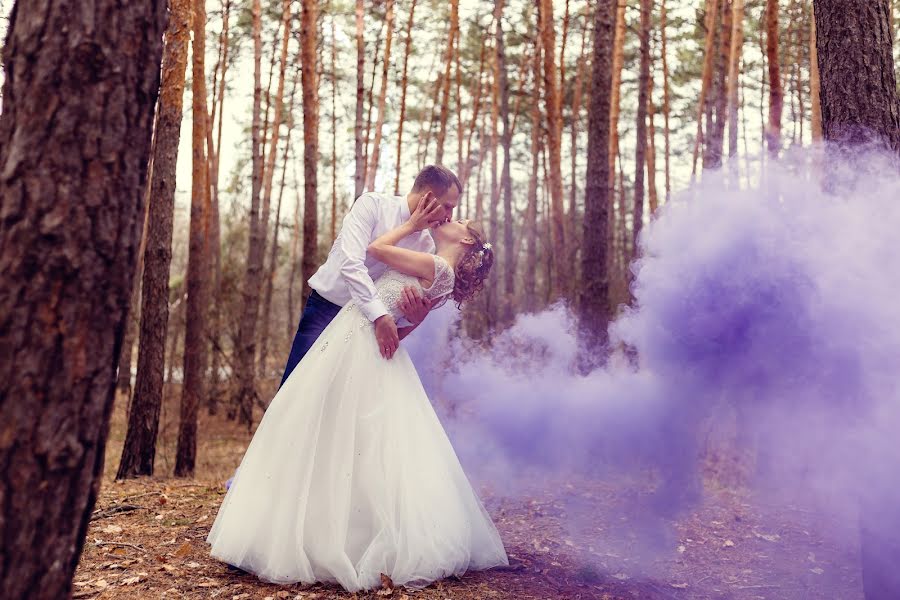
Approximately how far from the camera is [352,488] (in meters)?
3.81

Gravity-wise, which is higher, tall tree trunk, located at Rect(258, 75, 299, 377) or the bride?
tall tree trunk, located at Rect(258, 75, 299, 377)

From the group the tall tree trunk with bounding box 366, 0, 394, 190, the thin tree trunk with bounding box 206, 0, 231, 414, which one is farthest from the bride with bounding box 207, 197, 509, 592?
the tall tree trunk with bounding box 366, 0, 394, 190

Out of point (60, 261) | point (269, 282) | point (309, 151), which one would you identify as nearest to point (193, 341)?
point (309, 151)

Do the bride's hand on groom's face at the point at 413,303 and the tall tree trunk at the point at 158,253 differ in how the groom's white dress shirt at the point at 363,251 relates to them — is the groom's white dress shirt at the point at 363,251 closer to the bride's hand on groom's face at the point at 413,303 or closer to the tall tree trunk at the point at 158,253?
the bride's hand on groom's face at the point at 413,303

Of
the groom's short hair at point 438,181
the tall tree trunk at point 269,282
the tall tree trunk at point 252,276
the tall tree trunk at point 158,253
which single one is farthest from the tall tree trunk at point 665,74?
the groom's short hair at point 438,181

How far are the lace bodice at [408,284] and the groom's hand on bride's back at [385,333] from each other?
0.12 metres

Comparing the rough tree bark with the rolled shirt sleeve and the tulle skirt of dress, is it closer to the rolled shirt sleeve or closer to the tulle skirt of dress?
the tulle skirt of dress

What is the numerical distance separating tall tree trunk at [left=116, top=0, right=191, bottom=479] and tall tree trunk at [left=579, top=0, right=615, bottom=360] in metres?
4.21

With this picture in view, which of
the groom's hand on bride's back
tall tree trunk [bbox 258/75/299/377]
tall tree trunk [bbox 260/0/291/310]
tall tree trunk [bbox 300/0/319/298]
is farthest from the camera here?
tall tree trunk [bbox 258/75/299/377]

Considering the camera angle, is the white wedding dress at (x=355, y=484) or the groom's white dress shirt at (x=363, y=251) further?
the groom's white dress shirt at (x=363, y=251)

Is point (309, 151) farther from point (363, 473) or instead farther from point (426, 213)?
point (363, 473)

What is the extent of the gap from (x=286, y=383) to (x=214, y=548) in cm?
95

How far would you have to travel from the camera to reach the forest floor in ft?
12.2

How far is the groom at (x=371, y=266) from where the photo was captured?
405 centimetres
